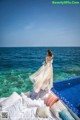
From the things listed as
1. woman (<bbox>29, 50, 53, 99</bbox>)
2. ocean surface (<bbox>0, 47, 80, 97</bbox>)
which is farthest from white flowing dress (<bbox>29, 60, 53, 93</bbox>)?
ocean surface (<bbox>0, 47, 80, 97</bbox>)

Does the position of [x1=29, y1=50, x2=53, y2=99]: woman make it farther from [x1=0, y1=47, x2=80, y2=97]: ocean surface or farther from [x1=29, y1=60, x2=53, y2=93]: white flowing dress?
[x1=0, y1=47, x2=80, y2=97]: ocean surface

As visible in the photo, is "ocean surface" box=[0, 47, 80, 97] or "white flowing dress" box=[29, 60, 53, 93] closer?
"white flowing dress" box=[29, 60, 53, 93]

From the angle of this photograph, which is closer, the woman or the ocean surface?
the woman

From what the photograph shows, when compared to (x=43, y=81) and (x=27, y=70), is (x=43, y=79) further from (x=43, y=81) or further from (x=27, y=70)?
(x=27, y=70)

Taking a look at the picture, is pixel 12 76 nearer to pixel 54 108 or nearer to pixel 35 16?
pixel 35 16

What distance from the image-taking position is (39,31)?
7211mm

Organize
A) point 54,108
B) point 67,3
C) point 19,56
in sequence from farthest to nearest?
point 19,56 → point 67,3 → point 54,108

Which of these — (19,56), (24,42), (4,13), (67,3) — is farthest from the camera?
(19,56)

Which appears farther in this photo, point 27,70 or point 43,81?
point 27,70

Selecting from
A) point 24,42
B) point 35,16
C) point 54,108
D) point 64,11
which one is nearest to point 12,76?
point 24,42

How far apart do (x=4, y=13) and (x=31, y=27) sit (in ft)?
3.22

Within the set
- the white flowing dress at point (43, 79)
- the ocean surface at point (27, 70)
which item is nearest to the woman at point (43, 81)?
the white flowing dress at point (43, 79)

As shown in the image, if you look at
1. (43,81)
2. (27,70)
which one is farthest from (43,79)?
(27,70)

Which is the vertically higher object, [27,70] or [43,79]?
Result: [43,79]
